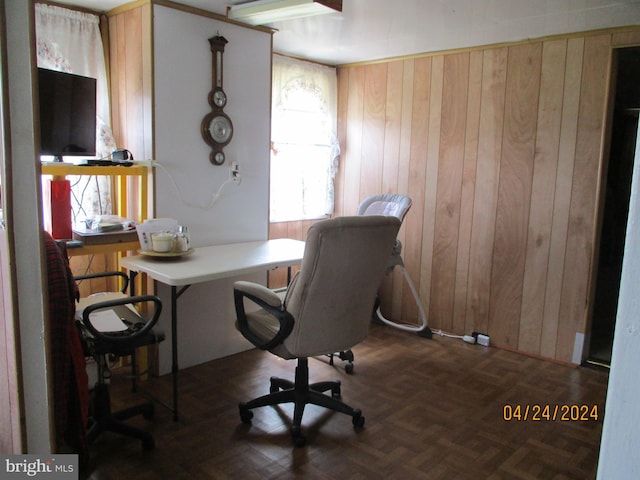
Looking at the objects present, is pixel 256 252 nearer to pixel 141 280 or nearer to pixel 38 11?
pixel 141 280

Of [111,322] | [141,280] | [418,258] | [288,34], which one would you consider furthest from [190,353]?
[288,34]

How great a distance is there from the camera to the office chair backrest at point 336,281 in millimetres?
2170

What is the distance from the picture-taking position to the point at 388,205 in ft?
12.4

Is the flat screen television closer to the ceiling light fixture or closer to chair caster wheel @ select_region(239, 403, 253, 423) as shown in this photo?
the ceiling light fixture

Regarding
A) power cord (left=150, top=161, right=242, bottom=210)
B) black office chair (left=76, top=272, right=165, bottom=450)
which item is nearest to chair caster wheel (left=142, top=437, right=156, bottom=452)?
black office chair (left=76, top=272, right=165, bottom=450)

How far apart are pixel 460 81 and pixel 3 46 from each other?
10.1ft

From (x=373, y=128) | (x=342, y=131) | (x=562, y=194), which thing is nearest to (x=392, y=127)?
(x=373, y=128)

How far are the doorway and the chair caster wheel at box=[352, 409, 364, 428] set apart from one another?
198cm

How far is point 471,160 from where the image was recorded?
3.83 metres

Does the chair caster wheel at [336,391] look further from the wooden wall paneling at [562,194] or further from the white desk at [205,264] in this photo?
the wooden wall paneling at [562,194]

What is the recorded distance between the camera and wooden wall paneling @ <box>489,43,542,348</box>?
353 cm

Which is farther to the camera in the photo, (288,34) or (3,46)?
(288,34)

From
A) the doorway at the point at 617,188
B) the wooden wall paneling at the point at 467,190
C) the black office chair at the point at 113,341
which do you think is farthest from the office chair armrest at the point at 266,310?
the doorway at the point at 617,188
